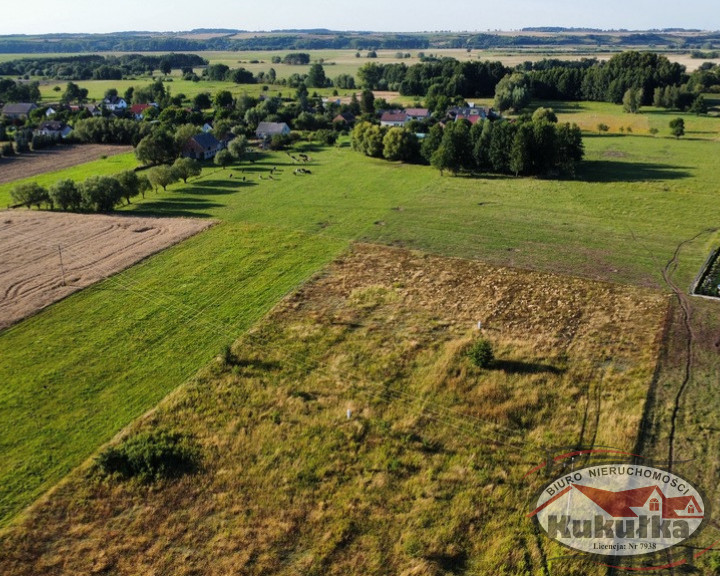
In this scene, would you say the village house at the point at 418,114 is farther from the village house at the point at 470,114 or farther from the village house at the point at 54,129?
the village house at the point at 54,129

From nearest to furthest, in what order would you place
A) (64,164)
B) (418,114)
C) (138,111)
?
(64,164), (418,114), (138,111)

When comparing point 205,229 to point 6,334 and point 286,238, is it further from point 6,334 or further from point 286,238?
point 6,334

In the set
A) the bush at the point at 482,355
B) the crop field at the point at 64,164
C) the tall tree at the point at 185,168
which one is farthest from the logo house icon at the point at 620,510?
the crop field at the point at 64,164

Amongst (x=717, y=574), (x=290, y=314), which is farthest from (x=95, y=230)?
(x=717, y=574)

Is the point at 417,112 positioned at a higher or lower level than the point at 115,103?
lower

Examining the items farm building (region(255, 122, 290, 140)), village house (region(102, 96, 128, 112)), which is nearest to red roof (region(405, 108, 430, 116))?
farm building (region(255, 122, 290, 140))

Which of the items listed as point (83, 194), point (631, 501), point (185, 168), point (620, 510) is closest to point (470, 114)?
point (185, 168)

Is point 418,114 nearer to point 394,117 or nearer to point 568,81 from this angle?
point 394,117
